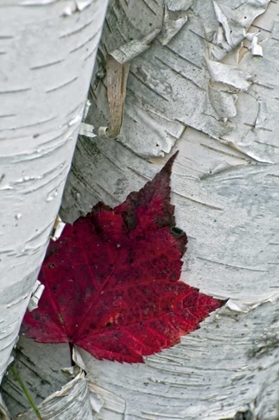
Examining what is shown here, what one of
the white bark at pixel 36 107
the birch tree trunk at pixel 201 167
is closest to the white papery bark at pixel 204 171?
the birch tree trunk at pixel 201 167

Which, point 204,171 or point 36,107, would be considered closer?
point 36,107

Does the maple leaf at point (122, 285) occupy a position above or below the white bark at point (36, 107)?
above

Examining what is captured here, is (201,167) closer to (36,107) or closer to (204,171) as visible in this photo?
(204,171)

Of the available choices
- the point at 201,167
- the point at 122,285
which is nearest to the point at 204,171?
the point at 201,167

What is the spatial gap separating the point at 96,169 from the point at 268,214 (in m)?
0.20

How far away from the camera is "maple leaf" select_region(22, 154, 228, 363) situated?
1.96ft

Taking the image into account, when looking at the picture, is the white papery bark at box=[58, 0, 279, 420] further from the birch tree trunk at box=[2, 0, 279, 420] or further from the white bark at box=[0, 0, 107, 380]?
the white bark at box=[0, 0, 107, 380]

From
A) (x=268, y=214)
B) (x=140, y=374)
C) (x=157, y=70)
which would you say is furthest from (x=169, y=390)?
(x=157, y=70)

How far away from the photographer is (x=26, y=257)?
18.1 inches

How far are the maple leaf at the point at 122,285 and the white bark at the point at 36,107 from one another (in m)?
0.15

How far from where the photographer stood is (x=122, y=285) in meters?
0.63

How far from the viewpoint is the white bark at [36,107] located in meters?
0.32

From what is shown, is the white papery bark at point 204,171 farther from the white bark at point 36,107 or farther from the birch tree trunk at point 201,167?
the white bark at point 36,107

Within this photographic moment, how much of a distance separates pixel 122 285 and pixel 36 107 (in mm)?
314
